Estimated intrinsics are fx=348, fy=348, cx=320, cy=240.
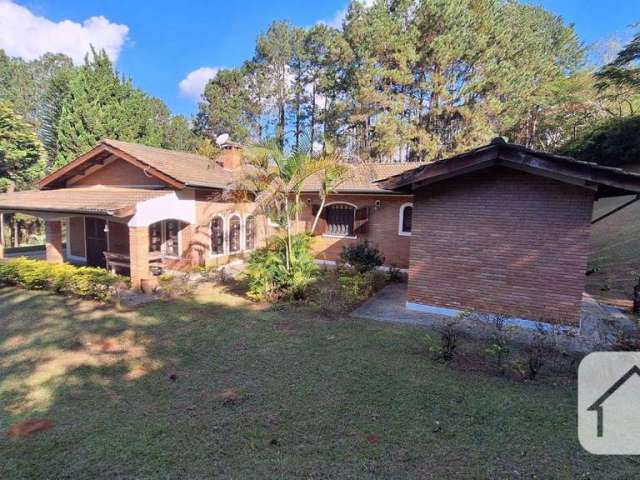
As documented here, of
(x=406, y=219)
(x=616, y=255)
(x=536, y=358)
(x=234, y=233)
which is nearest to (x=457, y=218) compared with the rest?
(x=536, y=358)

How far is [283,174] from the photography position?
9.40m

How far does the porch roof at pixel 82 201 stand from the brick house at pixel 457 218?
56 mm

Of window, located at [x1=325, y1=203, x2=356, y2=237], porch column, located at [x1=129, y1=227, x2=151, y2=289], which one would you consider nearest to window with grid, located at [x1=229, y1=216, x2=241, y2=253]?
window, located at [x1=325, y1=203, x2=356, y2=237]

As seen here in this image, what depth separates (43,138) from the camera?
2964 cm

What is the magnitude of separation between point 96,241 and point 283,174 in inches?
434

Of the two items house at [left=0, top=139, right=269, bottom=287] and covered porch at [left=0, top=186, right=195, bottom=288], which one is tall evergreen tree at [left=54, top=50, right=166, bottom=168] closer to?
house at [left=0, top=139, right=269, bottom=287]

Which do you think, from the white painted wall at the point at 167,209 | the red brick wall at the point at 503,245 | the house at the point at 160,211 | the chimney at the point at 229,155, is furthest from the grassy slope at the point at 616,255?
the chimney at the point at 229,155

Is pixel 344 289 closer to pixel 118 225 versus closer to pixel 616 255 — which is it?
pixel 118 225

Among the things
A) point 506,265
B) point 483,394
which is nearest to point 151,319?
point 483,394

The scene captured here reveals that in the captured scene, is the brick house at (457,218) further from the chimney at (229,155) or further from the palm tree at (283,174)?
the chimney at (229,155)

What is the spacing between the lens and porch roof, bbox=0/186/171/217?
10679mm

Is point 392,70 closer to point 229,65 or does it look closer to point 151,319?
point 229,65

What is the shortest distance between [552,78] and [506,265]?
25397 mm

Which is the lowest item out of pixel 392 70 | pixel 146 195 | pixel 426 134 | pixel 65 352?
pixel 65 352
